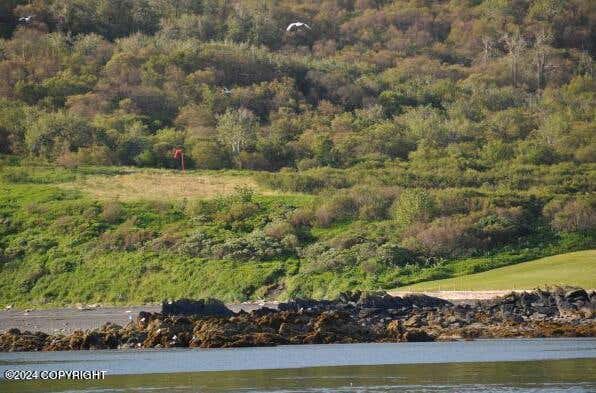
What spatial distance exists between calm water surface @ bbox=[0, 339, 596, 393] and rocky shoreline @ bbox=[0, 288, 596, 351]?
43.8 inches

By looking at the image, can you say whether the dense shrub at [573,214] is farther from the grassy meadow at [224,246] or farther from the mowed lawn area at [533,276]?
the mowed lawn area at [533,276]

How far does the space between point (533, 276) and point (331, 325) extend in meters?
17.4

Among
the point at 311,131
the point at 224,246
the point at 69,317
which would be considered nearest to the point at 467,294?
the point at 69,317

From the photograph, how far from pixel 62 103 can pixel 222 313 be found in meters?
78.2

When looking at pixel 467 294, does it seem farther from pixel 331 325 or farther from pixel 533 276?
pixel 331 325

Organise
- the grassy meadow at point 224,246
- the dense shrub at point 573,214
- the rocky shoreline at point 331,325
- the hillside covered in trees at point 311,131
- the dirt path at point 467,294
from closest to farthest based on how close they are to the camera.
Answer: the rocky shoreline at point 331,325 → the dirt path at point 467,294 → the grassy meadow at point 224,246 → the hillside covered in trees at point 311,131 → the dense shrub at point 573,214

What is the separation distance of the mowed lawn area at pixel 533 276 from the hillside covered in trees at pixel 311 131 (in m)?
3.06

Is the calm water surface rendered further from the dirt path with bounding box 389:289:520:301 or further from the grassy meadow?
the grassy meadow

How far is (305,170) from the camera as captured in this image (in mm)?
99375

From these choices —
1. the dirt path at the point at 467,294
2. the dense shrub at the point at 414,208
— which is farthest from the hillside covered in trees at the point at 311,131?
the dirt path at the point at 467,294

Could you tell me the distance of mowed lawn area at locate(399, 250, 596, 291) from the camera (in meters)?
55.4

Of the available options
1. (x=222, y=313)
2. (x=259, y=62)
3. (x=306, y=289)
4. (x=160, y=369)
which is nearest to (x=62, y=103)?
(x=259, y=62)

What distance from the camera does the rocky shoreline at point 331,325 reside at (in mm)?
42219

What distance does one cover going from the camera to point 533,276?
57719 millimetres
